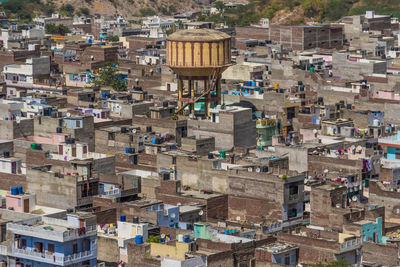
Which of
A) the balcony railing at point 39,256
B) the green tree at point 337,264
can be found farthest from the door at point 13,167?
the green tree at point 337,264

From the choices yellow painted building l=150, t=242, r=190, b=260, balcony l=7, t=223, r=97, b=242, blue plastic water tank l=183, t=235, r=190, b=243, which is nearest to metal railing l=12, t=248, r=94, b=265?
balcony l=7, t=223, r=97, b=242

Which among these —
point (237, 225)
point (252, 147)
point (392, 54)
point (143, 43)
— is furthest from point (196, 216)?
point (143, 43)

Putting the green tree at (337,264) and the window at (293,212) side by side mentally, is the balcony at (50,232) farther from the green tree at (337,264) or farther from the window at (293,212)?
the window at (293,212)

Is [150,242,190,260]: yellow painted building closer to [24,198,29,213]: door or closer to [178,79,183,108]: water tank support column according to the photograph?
[24,198,29,213]: door

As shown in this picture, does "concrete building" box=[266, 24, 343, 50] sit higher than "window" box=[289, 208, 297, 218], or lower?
higher

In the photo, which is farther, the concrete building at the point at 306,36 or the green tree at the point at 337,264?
the concrete building at the point at 306,36

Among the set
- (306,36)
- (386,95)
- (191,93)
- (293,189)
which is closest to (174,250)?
(293,189)
